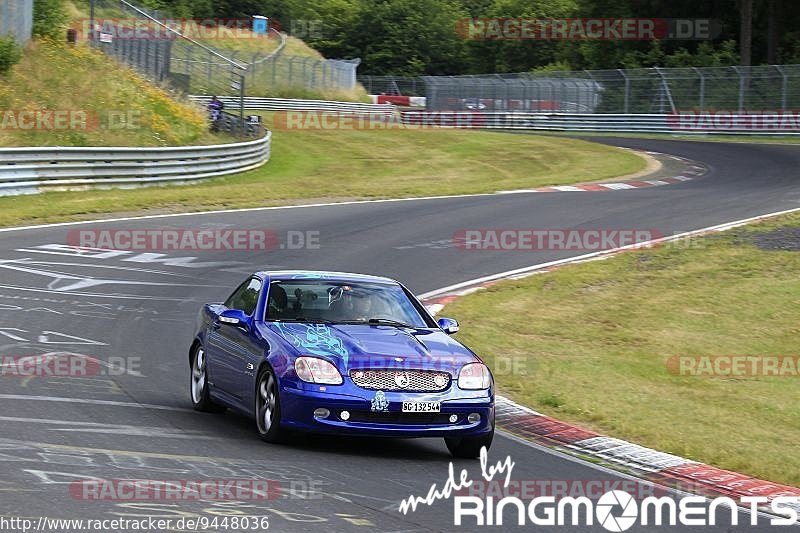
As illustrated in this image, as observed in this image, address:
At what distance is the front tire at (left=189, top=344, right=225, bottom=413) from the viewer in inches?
422

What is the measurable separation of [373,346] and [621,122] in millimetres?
51607

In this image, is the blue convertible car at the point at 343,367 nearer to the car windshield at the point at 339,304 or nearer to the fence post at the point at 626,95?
the car windshield at the point at 339,304

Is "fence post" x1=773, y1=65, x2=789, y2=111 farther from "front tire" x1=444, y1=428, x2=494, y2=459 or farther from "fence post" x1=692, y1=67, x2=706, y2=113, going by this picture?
"front tire" x1=444, y1=428, x2=494, y2=459

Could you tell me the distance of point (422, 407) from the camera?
30.0 ft

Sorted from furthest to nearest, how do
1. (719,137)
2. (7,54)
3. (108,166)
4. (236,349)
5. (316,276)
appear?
(719,137), (7,54), (108,166), (316,276), (236,349)

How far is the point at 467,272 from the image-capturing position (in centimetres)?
2102

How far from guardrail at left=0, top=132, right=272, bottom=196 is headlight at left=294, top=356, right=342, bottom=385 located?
64.0ft

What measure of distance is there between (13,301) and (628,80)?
154 feet

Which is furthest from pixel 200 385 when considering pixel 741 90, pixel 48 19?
pixel 741 90

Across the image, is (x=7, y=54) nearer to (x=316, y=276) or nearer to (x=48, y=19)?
(x=48, y=19)

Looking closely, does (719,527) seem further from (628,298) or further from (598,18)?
(598,18)

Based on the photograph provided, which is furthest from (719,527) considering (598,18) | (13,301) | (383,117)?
(598,18)

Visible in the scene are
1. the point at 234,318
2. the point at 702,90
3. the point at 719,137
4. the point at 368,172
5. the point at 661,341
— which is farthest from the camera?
the point at 702,90

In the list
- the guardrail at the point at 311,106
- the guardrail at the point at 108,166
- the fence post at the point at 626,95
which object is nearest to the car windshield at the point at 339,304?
the guardrail at the point at 108,166
